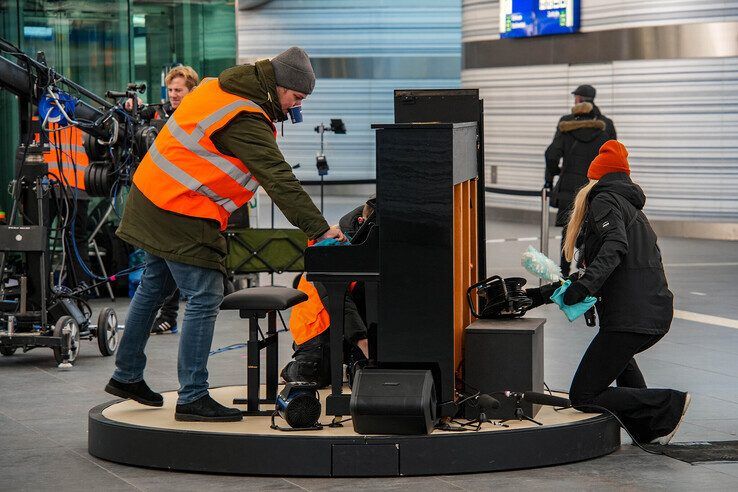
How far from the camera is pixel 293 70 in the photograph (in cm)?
527

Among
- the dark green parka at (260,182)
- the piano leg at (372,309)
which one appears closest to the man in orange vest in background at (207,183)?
the dark green parka at (260,182)

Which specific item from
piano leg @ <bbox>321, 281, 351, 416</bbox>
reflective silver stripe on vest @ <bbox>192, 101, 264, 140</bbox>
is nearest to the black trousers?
piano leg @ <bbox>321, 281, 351, 416</bbox>

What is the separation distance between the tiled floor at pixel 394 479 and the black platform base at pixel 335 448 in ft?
0.15

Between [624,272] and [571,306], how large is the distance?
260mm

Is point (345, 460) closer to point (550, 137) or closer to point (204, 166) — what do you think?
point (204, 166)

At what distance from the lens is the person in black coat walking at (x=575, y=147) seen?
11227 mm

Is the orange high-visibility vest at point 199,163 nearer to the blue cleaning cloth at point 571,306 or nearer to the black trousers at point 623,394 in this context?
the blue cleaning cloth at point 571,306

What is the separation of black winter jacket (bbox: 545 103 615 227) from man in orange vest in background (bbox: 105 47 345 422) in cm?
613

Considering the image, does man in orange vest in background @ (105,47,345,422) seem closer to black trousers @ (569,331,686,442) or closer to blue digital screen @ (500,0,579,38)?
black trousers @ (569,331,686,442)

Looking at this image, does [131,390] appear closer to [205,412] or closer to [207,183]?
[205,412]

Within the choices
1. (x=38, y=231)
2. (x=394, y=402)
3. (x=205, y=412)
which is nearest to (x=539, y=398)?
(x=394, y=402)

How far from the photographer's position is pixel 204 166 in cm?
521

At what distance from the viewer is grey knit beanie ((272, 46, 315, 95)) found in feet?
17.3

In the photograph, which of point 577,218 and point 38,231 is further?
point 38,231
